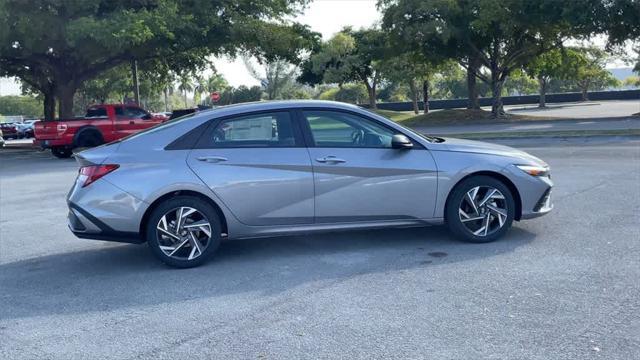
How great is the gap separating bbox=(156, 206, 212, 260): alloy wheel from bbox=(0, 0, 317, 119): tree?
629 inches

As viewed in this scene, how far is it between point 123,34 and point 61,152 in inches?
181

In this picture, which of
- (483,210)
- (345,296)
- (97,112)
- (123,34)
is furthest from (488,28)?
(345,296)

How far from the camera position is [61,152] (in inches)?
833

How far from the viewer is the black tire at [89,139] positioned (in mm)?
20422

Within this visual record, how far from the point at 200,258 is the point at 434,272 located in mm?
2255

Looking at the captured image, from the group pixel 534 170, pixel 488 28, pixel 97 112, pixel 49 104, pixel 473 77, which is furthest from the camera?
pixel 473 77

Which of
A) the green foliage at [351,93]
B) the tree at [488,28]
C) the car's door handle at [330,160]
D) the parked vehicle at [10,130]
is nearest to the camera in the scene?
the car's door handle at [330,160]

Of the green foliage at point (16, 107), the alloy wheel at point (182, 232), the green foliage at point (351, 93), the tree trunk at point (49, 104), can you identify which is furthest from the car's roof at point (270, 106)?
the green foliage at point (16, 107)

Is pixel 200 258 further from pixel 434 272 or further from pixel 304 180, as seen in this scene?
pixel 434 272

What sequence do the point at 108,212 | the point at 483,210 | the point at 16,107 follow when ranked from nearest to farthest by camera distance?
the point at 108,212 < the point at 483,210 < the point at 16,107

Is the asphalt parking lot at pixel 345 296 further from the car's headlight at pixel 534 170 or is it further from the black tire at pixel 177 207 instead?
the car's headlight at pixel 534 170

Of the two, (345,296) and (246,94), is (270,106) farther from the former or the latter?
(246,94)

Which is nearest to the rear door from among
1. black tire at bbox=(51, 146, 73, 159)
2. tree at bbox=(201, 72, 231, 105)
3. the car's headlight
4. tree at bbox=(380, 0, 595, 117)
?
the car's headlight

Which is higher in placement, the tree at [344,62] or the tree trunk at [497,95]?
the tree at [344,62]
